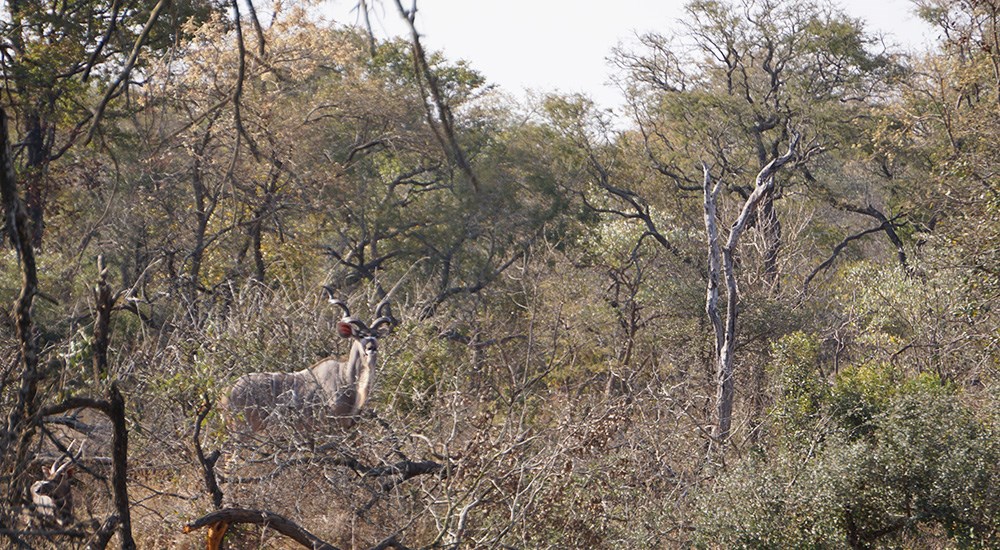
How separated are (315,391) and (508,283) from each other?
10.2m

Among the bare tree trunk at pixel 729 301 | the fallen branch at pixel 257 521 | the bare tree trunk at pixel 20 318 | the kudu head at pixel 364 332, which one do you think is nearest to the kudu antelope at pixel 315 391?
the kudu head at pixel 364 332

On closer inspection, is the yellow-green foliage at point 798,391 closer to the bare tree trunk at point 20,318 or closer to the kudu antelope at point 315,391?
the kudu antelope at point 315,391

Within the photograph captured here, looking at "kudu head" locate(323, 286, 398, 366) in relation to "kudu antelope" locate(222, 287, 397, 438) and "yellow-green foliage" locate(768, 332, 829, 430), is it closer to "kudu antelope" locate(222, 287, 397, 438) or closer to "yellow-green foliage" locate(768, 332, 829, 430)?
"kudu antelope" locate(222, 287, 397, 438)

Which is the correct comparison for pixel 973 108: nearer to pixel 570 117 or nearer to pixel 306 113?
pixel 570 117

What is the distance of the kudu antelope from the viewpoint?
7145 mm

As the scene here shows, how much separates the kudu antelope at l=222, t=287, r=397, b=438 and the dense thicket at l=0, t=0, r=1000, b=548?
22 cm

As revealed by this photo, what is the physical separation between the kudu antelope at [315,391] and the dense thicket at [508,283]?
22 cm

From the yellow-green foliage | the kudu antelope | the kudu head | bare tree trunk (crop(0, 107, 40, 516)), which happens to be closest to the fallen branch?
the kudu antelope

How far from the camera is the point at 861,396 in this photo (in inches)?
325

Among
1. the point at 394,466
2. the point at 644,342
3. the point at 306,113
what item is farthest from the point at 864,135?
the point at 394,466

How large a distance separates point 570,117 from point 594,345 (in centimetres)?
714

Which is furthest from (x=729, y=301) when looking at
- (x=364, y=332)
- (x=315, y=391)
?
(x=315, y=391)

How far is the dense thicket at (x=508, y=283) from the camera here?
610 centimetres

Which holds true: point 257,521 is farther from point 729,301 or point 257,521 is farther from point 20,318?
point 729,301
